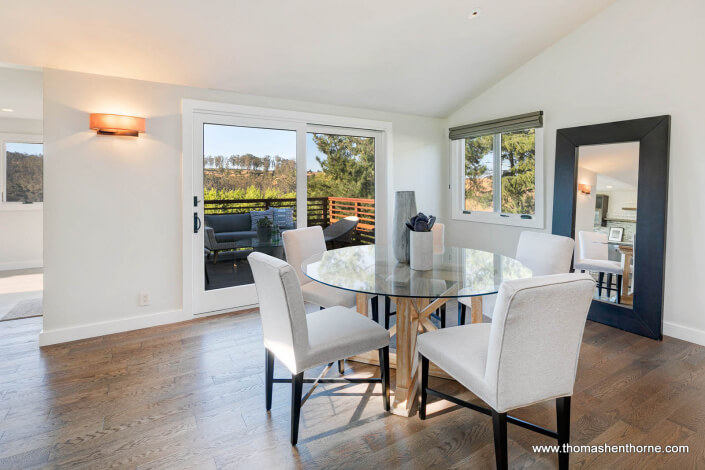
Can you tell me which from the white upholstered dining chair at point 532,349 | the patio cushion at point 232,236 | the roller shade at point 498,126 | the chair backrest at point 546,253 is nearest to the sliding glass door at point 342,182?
the patio cushion at point 232,236

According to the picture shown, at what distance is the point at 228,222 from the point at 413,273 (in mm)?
2133

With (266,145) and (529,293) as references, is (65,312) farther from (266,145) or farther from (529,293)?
(529,293)

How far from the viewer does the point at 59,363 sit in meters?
2.56

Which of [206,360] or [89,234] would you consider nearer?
[206,360]

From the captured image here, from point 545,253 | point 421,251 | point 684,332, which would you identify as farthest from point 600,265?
point 421,251

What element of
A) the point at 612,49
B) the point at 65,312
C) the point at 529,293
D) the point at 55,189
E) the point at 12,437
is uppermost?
the point at 612,49

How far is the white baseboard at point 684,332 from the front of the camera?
9.35 ft

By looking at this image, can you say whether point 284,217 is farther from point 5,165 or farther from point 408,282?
point 5,165

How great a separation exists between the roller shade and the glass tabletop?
190 cm

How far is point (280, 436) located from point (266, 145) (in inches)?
106

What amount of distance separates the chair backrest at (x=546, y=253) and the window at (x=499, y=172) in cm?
134

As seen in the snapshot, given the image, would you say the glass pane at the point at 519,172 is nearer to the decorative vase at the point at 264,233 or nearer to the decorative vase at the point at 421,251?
the decorative vase at the point at 421,251

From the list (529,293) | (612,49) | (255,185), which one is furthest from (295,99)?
(529,293)

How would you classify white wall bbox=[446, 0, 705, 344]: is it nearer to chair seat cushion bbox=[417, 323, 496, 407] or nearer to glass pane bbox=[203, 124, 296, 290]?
chair seat cushion bbox=[417, 323, 496, 407]
